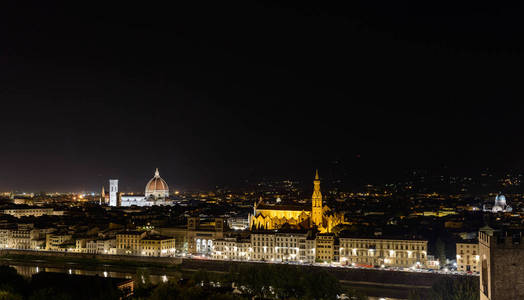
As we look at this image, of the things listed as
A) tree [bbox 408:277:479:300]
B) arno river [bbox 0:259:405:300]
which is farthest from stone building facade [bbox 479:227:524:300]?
arno river [bbox 0:259:405:300]

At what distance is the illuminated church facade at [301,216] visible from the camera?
43394 mm

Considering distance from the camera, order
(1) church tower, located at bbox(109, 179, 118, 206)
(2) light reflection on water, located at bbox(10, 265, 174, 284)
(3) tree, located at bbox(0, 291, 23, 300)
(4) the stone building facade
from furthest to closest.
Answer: (1) church tower, located at bbox(109, 179, 118, 206) → (2) light reflection on water, located at bbox(10, 265, 174, 284) → (3) tree, located at bbox(0, 291, 23, 300) → (4) the stone building facade

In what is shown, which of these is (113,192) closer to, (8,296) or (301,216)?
(301,216)

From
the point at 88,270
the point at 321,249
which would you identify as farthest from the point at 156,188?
the point at 321,249

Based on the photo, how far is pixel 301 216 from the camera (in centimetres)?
4441

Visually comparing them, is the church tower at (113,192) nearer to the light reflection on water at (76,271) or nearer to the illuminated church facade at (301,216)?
the illuminated church facade at (301,216)

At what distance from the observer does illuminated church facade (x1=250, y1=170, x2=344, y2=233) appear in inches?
1708

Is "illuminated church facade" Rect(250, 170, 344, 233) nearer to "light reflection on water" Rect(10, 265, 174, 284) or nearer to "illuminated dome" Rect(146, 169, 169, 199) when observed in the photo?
"light reflection on water" Rect(10, 265, 174, 284)

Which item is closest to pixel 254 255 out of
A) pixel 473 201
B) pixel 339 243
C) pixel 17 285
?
pixel 339 243

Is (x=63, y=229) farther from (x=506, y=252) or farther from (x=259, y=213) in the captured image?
(x=506, y=252)

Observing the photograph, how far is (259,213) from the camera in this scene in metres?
47.0

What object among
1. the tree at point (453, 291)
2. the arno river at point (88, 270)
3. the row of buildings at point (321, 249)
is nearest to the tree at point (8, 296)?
the arno river at point (88, 270)

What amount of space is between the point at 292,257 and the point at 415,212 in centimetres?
3749

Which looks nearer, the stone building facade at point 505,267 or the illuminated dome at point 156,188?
the stone building facade at point 505,267
